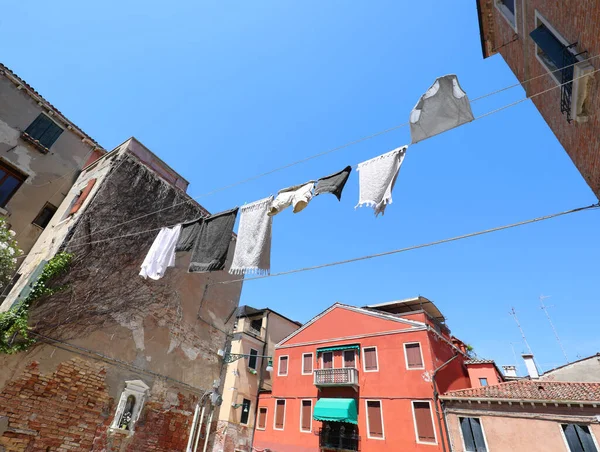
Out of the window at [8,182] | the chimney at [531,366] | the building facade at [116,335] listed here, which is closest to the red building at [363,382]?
the chimney at [531,366]

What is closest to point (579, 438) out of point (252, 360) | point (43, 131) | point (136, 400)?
point (136, 400)

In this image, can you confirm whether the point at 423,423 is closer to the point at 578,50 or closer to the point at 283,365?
the point at 283,365

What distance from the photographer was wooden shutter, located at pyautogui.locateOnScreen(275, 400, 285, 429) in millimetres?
19484

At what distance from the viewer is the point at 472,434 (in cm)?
1403

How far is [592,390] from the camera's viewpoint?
43.7ft

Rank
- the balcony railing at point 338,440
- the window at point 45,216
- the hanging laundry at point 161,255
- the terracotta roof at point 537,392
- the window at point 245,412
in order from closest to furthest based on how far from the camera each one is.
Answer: the hanging laundry at point 161,255
the window at point 45,216
the terracotta roof at point 537,392
the balcony railing at point 338,440
the window at point 245,412

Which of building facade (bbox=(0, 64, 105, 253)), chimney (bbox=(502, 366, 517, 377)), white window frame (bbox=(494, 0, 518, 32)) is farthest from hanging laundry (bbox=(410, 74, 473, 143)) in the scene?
chimney (bbox=(502, 366, 517, 377))

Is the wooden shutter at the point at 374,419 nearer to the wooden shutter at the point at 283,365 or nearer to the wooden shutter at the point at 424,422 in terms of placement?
the wooden shutter at the point at 424,422

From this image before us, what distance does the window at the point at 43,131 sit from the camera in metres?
10.4

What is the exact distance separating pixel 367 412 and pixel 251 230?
48.9 ft

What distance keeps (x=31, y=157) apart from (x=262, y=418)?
19760 millimetres

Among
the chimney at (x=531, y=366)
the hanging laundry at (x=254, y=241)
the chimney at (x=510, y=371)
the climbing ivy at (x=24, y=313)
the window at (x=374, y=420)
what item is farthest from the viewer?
the chimney at (x=510, y=371)

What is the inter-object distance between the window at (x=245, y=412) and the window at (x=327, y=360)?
6.13 meters

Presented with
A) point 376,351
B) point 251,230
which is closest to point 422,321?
point 376,351
